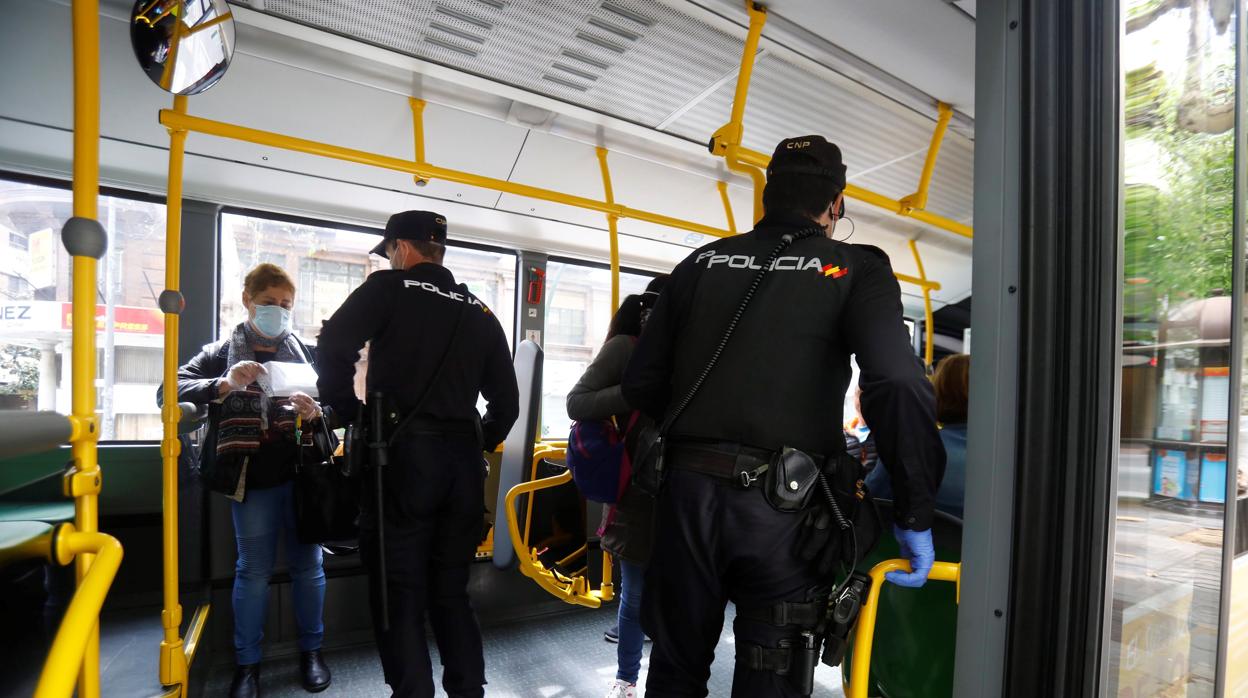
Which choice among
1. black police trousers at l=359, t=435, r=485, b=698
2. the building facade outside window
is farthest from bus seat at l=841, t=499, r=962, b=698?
the building facade outside window

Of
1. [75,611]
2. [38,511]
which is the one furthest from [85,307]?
[38,511]

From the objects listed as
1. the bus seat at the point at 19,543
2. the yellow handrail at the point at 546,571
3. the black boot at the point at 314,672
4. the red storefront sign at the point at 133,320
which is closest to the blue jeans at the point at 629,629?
the yellow handrail at the point at 546,571

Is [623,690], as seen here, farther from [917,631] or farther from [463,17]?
[463,17]

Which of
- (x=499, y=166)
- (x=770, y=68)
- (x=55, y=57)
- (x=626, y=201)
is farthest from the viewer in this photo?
(x=626, y=201)

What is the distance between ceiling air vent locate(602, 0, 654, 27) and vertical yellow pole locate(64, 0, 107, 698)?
1.55 meters

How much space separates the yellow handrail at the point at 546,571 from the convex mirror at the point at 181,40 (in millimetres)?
2005

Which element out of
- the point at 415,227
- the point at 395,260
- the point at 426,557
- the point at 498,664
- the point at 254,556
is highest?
the point at 415,227

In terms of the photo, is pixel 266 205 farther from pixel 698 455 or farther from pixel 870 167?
pixel 870 167

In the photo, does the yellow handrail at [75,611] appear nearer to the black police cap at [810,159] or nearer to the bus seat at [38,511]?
the bus seat at [38,511]

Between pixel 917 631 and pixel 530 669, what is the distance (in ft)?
6.39

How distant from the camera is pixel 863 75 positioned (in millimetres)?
2652

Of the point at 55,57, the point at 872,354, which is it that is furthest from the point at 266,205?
the point at 872,354

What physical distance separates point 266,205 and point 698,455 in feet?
10.3

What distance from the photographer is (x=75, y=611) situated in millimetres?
838
